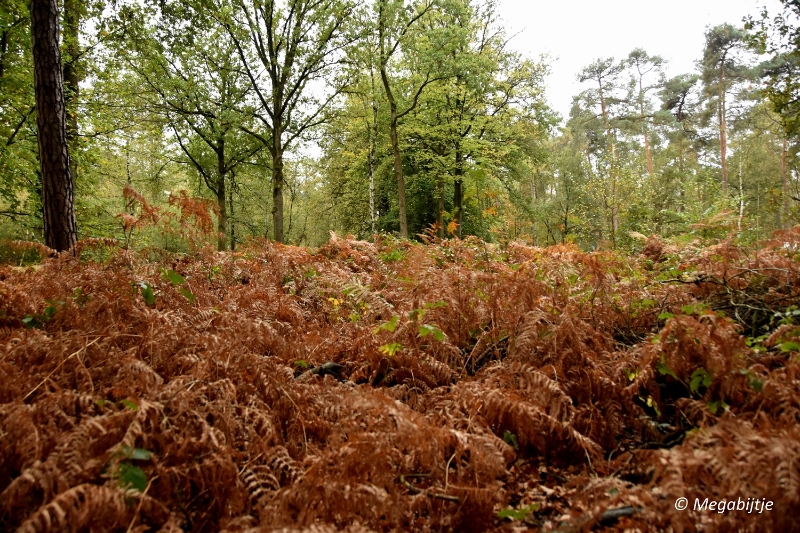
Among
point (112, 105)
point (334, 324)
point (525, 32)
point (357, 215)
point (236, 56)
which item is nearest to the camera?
point (334, 324)

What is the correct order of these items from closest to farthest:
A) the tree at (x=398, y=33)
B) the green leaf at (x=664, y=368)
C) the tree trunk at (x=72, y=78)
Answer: the green leaf at (x=664, y=368) → the tree trunk at (x=72, y=78) → the tree at (x=398, y=33)

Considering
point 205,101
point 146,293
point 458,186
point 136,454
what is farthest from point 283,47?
point 136,454

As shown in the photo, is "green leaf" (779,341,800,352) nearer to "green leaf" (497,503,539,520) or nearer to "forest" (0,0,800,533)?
"forest" (0,0,800,533)

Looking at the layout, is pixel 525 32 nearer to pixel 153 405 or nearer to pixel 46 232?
pixel 46 232

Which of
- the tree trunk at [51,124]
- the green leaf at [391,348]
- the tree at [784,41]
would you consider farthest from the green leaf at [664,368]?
the tree at [784,41]

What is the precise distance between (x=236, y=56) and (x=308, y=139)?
4031mm

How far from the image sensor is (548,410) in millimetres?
2240

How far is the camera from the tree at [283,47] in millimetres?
13812

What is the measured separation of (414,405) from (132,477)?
1.45 meters

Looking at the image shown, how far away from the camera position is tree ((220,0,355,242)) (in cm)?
1381

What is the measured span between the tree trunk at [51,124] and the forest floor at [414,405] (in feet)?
4.95

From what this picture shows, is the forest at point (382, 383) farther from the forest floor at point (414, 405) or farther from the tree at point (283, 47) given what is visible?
the tree at point (283, 47)

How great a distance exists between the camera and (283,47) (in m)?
14.3

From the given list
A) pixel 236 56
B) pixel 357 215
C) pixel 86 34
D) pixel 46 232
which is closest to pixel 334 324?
pixel 46 232
